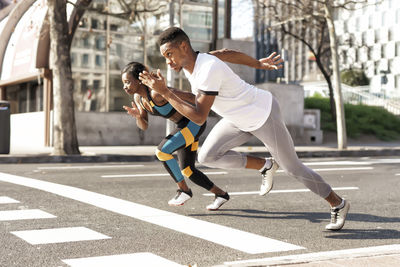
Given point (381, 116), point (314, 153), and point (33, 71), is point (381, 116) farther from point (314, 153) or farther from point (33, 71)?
point (33, 71)

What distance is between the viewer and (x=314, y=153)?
58.0 ft

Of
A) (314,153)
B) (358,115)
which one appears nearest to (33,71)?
(314,153)

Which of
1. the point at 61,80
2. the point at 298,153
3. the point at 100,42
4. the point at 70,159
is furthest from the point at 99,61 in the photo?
the point at 298,153

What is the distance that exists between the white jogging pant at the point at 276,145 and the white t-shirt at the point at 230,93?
9 centimetres

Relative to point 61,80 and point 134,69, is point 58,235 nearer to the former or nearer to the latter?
point 134,69

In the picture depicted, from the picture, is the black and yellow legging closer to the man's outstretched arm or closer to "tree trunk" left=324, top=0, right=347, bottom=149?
the man's outstretched arm

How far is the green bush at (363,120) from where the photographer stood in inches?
1061

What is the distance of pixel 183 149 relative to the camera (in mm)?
6219

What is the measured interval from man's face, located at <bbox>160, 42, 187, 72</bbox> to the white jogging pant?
0.89 meters

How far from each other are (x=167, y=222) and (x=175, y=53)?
172 centimetres

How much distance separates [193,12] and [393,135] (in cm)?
1086

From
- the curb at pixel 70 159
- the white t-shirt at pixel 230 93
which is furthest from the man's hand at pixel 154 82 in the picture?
the curb at pixel 70 159

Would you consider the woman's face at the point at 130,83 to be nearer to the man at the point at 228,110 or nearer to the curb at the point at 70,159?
the man at the point at 228,110

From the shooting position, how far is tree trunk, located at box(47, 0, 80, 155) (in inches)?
587
